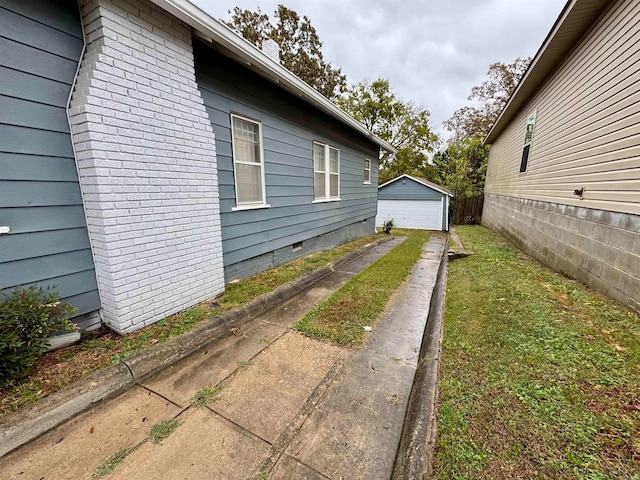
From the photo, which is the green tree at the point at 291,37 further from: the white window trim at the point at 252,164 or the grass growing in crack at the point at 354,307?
the grass growing in crack at the point at 354,307

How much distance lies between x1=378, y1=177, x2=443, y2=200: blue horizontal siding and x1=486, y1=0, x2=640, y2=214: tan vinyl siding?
28.6 ft

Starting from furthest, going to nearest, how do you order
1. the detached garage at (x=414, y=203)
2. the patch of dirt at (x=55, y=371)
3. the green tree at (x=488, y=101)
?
the green tree at (x=488, y=101) → the detached garage at (x=414, y=203) → the patch of dirt at (x=55, y=371)

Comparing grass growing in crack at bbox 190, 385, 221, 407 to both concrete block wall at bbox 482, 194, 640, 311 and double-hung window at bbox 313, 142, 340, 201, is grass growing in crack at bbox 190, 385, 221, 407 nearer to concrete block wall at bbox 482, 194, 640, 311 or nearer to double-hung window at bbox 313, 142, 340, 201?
concrete block wall at bbox 482, 194, 640, 311

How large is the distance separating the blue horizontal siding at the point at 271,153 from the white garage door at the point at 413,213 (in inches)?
369

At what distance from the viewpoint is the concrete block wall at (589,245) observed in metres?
3.04

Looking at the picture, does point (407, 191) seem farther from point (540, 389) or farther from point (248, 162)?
point (540, 389)

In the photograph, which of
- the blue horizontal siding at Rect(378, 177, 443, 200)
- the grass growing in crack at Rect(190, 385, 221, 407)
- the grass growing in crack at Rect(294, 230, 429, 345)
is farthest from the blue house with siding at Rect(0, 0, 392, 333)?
the blue horizontal siding at Rect(378, 177, 443, 200)

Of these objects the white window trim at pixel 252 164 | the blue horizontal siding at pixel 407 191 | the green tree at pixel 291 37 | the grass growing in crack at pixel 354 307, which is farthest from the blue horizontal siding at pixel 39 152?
the green tree at pixel 291 37

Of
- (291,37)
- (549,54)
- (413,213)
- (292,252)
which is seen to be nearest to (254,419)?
(292,252)

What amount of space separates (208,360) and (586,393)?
3.17m

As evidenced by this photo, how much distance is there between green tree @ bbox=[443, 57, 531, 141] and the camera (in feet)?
64.0

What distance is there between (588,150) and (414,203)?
1188 centimetres

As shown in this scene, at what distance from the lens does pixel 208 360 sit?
2.51m

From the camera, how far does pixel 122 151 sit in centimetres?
251
